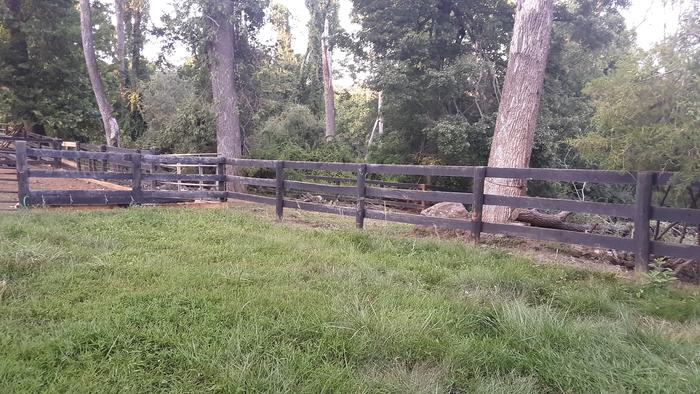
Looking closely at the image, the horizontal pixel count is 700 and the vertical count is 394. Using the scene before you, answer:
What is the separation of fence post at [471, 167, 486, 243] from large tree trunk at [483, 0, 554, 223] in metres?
1.58

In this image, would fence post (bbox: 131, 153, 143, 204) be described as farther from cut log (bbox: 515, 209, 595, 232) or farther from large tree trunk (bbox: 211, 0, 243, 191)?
cut log (bbox: 515, 209, 595, 232)

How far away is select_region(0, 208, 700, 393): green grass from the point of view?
2.46m

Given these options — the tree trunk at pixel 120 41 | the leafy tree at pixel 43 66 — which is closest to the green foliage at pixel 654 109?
the leafy tree at pixel 43 66

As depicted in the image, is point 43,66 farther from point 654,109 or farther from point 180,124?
point 654,109

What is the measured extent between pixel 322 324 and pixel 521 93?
6.38 metres

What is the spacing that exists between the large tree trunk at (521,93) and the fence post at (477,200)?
158 centimetres

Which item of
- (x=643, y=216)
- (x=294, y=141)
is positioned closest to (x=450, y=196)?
(x=643, y=216)

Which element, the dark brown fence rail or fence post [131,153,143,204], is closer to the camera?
the dark brown fence rail

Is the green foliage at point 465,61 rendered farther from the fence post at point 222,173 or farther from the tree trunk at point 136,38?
the tree trunk at point 136,38

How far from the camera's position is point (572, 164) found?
19.1 m

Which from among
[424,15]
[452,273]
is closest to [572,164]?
[424,15]

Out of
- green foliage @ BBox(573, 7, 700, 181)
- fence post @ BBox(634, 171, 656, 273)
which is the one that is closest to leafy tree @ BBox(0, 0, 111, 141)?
green foliage @ BBox(573, 7, 700, 181)

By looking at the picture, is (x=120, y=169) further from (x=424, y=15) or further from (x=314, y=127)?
(x=424, y=15)

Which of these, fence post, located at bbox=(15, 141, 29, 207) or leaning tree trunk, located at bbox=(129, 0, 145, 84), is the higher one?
leaning tree trunk, located at bbox=(129, 0, 145, 84)
